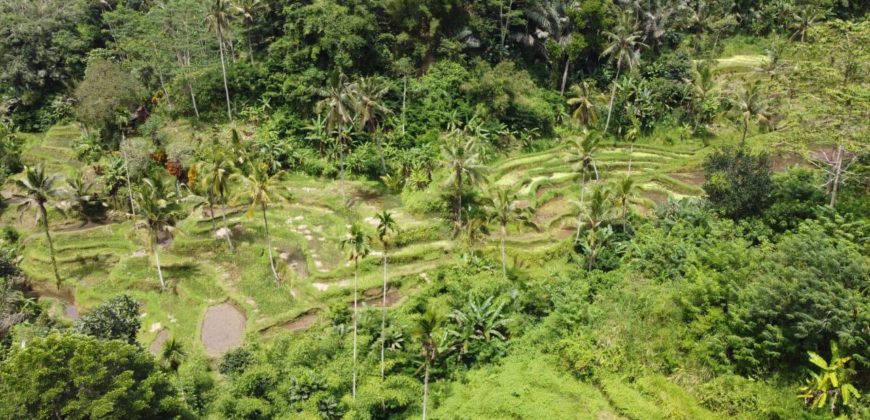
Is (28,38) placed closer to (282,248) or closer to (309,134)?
(309,134)

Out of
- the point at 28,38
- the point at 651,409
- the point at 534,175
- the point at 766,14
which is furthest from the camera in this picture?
the point at 766,14

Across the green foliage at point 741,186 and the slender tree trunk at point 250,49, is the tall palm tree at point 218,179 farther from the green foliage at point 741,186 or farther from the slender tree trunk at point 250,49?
the green foliage at point 741,186

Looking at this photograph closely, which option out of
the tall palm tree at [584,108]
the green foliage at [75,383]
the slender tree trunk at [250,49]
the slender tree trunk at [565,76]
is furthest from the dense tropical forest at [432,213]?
the tall palm tree at [584,108]

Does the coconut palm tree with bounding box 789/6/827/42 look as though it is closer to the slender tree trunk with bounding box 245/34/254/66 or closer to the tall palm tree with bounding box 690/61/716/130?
the tall palm tree with bounding box 690/61/716/130

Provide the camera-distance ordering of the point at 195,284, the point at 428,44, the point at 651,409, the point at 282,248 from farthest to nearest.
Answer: the point at 428,44, the point at 282,248, the point at 195,284, the point at 651,409

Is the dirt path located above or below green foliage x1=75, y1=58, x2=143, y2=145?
below

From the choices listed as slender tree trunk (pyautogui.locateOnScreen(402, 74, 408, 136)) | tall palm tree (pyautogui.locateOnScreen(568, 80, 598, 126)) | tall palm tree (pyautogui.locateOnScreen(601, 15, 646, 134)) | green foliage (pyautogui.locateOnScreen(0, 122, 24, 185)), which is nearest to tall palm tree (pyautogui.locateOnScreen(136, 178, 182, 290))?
slender tree trunk (pyautogui.locateOnScreen(402, 74, 408, 136))

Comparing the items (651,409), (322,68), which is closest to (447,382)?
(651,409)
